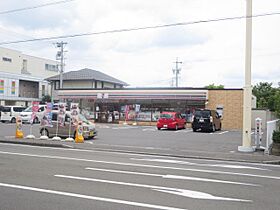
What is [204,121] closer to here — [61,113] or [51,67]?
[61,113]

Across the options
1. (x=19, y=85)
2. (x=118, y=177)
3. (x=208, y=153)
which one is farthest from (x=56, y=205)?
(x=19, y=85)

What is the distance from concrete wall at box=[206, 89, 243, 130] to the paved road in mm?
22494

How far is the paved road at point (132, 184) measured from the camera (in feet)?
21.7

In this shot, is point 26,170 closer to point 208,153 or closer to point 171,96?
point 208,153

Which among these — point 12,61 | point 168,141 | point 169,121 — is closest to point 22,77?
point 12,61

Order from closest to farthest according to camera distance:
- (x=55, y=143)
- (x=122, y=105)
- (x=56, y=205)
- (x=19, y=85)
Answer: (x=56, y=205) < (x=55, y=143) < (x=122, y=105) < (x=19, y=85)

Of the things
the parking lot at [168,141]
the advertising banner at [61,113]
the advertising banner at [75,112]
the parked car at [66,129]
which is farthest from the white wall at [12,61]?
the advertising banner at [75,112]

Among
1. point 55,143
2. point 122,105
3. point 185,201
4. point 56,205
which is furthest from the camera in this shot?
point 122,105

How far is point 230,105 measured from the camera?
34844mm

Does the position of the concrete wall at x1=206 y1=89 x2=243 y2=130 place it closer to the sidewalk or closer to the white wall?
the sidewalk

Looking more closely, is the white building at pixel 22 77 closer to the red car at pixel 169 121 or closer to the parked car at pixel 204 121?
the red car at pixel 169 121

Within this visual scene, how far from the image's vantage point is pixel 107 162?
1202 cm

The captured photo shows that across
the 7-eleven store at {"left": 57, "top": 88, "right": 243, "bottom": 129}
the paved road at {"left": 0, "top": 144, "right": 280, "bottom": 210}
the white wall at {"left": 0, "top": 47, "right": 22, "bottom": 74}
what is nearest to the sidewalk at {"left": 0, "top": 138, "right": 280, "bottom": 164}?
the paved road at {"left": 0, "top": 144, "right": 280, "bottom": 210}

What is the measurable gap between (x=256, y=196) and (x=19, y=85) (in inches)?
2264
